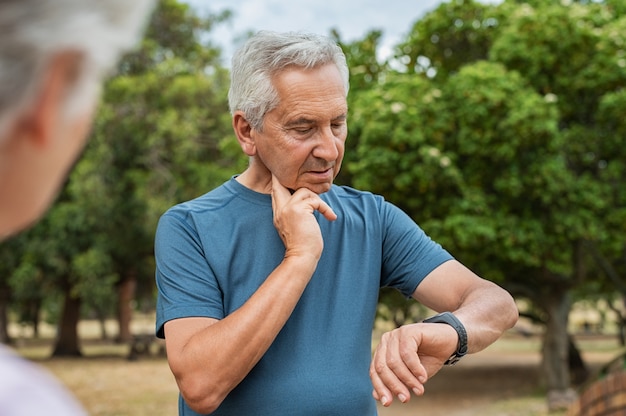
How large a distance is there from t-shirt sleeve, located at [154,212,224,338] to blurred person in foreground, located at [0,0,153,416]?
1.25 m

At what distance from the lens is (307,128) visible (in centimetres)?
197

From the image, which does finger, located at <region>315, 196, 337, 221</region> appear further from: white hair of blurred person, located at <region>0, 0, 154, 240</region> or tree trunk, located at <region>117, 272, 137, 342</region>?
tree trunk, located at <region>117, 272, 137, 342</region>

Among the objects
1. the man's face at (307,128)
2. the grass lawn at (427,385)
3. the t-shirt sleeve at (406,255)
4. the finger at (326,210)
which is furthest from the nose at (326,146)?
the grass lawn at (427,385)

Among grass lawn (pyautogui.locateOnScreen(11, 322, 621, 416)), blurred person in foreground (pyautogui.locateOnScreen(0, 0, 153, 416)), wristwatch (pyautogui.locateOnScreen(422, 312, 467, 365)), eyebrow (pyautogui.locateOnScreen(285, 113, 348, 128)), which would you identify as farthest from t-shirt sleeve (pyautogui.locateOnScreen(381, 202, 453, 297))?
grass lawn (pyautogui.locateOnScreen(11, 322, 621, 416))

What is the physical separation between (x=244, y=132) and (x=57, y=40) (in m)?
1.46

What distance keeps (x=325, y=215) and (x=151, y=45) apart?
23.9 m

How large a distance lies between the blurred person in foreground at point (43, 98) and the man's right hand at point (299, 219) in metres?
1.22

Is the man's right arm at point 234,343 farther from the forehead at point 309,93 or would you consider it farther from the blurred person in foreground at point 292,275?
the forehead at point 309,93

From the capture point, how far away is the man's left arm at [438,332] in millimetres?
1709

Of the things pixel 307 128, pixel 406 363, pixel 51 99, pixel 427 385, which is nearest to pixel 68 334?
pixel 427 385

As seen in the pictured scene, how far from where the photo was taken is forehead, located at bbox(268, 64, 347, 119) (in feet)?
6.36

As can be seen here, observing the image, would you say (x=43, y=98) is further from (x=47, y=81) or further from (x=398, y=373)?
(x=398, y=373)

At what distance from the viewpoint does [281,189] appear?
6.52ft

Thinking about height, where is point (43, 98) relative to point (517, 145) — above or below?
below
